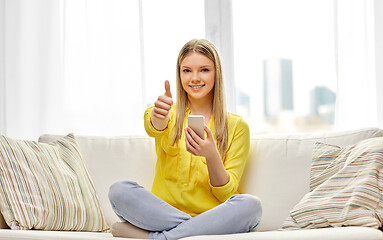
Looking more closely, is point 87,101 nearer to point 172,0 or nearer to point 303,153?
point 172,0

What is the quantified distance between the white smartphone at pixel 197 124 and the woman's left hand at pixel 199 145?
15mm

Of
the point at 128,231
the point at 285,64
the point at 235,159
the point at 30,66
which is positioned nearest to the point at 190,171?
the point at 235,159

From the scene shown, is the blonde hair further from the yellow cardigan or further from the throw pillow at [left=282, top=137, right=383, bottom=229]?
the throw pillow at [left=282, top=137, right=383, bottom=229]

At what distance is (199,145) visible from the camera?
207 cm

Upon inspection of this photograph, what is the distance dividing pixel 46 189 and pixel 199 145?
2.15ft

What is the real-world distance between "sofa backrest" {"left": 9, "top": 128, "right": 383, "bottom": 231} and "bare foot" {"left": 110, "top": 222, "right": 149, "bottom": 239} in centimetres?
45

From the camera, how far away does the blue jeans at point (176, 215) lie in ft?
6.05

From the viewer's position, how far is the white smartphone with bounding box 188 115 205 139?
204cm

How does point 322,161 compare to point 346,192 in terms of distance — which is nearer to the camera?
point 346,192

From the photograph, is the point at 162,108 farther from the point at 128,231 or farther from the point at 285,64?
the point at 285,64

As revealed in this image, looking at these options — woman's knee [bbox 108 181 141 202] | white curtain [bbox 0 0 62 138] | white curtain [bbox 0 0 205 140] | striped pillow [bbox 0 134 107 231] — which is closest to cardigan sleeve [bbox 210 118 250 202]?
woman's knee [bbox 108 181 141 202]

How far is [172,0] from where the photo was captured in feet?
10.4

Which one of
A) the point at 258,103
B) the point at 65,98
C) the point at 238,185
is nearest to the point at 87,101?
the point at 65,98

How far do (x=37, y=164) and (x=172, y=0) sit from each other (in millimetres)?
1374
